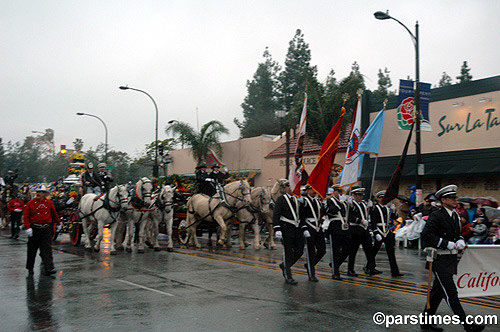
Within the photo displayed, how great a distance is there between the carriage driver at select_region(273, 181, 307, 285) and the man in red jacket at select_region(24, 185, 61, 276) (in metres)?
5.07

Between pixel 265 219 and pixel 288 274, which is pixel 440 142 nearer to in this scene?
pixel 265 219

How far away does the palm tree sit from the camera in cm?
3544

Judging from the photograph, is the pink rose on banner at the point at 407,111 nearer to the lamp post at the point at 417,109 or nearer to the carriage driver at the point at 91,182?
the lamp post at the point at 417,109

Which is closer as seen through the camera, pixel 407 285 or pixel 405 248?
pixel 407 285

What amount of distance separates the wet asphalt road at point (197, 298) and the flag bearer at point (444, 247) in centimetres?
58

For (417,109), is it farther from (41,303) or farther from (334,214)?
(41,303)

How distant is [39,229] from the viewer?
10445 mm

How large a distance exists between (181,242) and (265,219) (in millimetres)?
3663

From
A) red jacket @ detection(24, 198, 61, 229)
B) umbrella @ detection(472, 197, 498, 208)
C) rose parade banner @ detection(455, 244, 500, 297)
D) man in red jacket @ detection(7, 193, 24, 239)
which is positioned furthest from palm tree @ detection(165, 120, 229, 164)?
rose parade banner @ detection(455, 244, 500, 297)

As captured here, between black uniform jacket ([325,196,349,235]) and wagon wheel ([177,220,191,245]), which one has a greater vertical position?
black uniform jacket ([325,196,349,235])

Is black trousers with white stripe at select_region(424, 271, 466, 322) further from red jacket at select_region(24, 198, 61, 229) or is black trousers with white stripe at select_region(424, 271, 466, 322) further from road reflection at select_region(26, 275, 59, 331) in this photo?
red jacket at select_region(24, 198, 61, 229)

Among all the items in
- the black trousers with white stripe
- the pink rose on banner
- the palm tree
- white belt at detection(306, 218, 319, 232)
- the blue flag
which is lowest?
the black trousers with white stripe

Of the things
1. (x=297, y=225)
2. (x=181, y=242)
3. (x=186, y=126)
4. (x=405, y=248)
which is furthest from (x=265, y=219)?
(x=186, y=126)

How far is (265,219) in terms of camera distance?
1606cm
